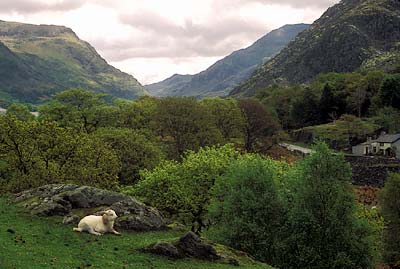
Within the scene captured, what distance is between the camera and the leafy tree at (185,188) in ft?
159

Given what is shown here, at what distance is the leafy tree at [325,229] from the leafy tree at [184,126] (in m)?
47.2

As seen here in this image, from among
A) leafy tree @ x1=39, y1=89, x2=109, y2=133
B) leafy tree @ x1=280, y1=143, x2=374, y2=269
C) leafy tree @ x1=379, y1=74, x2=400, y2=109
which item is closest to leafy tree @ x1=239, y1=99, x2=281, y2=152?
leafy tree @ x1=39, y1=89, x2=109, y2=133

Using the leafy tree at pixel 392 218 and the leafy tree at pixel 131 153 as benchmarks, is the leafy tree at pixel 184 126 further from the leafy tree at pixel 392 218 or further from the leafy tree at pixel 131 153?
the leafy tree at pixel 392 218

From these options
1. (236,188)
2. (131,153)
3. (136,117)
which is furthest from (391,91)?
(236,188)

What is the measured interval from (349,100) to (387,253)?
105 meters

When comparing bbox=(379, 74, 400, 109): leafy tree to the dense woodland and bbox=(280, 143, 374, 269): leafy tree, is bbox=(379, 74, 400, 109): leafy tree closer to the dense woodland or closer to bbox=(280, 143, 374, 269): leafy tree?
the dense woodland

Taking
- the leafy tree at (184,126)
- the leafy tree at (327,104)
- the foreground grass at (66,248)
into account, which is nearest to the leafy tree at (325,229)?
the foreground grass at (66,248)

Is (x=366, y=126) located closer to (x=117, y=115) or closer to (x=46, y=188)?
(x=117, y=115)

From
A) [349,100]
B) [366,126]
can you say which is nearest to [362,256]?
[366,126]

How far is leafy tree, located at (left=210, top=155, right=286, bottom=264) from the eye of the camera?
37906 millimetres

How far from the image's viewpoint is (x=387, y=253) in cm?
5719

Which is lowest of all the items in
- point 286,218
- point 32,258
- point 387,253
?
point 387,253

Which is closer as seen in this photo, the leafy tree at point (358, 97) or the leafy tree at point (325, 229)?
the leafy tree at point (325, 229)

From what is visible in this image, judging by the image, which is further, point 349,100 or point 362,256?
point 349,100
